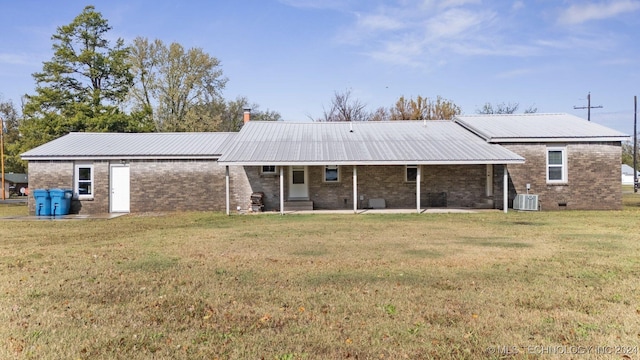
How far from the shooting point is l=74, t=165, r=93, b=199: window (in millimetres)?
19984

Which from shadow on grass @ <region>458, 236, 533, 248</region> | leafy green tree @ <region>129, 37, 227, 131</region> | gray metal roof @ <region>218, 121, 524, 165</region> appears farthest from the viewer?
leafy green tree @ <region>129, 37, 227, 131</region>

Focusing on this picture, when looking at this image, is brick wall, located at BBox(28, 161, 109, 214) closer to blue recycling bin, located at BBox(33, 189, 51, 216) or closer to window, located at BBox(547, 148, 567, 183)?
blue recycling bin, located at BBox(33, 189, 51, 216)

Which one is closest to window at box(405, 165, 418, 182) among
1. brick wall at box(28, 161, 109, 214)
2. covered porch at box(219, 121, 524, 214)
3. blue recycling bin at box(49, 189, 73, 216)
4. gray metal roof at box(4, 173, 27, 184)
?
covered porch at box(219, 121, 524, 214)

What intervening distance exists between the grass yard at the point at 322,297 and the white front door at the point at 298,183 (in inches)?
340

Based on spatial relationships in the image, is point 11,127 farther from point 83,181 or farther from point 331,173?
point 331,173

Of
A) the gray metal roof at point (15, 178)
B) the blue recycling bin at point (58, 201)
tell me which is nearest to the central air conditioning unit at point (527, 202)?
the blue recycling bin at point (58, 201)

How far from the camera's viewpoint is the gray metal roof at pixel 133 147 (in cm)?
1973

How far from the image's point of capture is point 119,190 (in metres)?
20.0

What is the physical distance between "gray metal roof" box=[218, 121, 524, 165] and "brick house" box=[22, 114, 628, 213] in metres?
0.09

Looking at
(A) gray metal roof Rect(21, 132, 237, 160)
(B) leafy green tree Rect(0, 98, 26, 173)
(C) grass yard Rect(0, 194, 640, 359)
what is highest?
(B) leafy green tree Rect(0, 98, 26, 173)

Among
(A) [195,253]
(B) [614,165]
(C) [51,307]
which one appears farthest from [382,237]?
(B) [614,165]

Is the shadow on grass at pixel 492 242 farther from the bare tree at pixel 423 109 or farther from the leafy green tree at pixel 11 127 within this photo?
the leafy green tree at pixel 11 127

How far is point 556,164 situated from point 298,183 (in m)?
11.5

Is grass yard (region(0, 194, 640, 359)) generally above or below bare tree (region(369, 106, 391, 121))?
below
